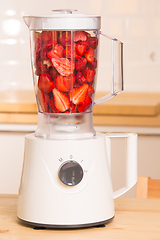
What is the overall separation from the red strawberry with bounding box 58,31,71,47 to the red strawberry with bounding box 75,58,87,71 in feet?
0.11

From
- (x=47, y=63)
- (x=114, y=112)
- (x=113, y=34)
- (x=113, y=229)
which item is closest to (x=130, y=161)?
(x=113, y=229)

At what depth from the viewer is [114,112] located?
5.55 feet

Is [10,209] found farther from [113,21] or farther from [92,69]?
[113,21]

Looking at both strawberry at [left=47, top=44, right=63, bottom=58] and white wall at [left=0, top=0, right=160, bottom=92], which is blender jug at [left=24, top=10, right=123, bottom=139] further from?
white wall at [left=0, top=0, right=160, bottom=92]

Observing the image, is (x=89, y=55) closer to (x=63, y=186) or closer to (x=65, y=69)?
(x=65, y=69)

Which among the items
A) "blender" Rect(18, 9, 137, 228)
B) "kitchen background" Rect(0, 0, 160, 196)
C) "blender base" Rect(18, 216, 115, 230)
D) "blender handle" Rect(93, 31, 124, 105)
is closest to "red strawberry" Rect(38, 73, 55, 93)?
"blender" Rect(18, 9, 137, 228)

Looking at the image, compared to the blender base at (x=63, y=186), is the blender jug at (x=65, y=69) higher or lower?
higher

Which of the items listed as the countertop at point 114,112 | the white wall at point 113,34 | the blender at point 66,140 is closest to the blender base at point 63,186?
the blender at point 66,140

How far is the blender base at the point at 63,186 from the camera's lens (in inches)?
25.5

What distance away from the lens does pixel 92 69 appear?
0.70 meters

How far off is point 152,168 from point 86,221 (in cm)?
106

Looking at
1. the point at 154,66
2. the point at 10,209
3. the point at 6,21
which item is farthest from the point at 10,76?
the point at 10,209

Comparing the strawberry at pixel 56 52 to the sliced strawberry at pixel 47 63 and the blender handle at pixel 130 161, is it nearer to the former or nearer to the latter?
the sliced strawberry at pixel 47 63

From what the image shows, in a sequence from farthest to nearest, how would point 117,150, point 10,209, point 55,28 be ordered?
point 117,150 → point 10,209 → point 55,28
